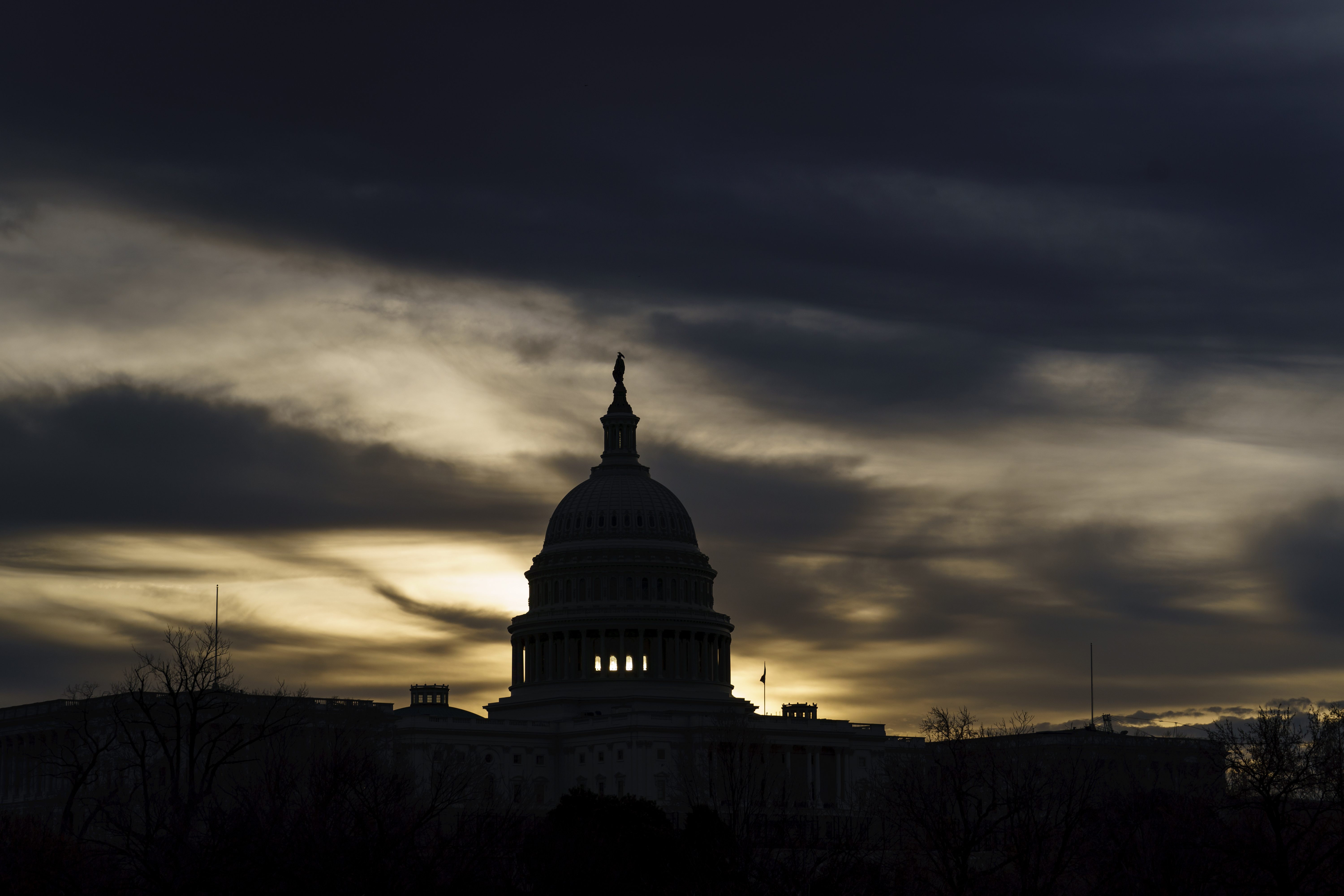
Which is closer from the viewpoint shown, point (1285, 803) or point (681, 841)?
point (1285, 803)

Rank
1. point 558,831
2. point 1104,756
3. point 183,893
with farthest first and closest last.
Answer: point 1104,756 → point 558,831 → point 183,893

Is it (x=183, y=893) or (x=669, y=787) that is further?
(x=669, y=787)

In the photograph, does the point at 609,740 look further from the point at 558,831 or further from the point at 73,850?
the point at 73,850

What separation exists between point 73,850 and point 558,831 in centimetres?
2221

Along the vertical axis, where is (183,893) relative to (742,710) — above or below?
below

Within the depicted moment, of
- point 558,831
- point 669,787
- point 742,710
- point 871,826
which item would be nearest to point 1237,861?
point 558,831

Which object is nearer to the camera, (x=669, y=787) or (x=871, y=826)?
(x=871, y=826)

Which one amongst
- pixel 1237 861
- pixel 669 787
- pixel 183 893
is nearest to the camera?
pixel 183 893

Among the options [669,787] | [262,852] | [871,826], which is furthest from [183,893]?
[669,787]

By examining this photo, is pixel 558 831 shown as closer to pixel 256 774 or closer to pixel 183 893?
pixel 183 893

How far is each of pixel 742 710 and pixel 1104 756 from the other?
3374 centimetres

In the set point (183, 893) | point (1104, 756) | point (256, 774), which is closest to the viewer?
point (183, 893)

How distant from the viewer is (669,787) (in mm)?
178750

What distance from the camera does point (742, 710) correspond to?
196m
